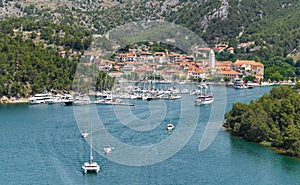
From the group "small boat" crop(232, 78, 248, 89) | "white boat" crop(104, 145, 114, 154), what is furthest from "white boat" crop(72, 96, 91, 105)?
"small boat" crop(232, 78, 248, 89)

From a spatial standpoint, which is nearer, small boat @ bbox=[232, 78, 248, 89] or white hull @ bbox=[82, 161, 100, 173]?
white hull @ bbox=[82, 161, 100, 173]

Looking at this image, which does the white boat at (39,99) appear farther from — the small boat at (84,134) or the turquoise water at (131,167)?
the small boat at (84,134)

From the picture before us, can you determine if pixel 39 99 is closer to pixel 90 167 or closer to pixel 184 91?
pixel 184 91

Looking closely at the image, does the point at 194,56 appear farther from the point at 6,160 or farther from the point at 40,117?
the point at 6,160

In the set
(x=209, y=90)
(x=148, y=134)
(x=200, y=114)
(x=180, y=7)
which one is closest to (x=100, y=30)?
(x=180, y=7)

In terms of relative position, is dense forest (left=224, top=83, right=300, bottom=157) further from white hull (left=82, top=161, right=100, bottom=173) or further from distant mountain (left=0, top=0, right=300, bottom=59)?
distant mountain (left=0, top=0, right=300, bottom=59)

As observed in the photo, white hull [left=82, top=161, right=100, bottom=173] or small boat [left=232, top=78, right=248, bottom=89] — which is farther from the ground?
small boat [left=232, top=78, right=248, bottom=89]

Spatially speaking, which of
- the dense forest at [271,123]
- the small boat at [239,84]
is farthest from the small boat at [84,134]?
the small boat at [239,84]
